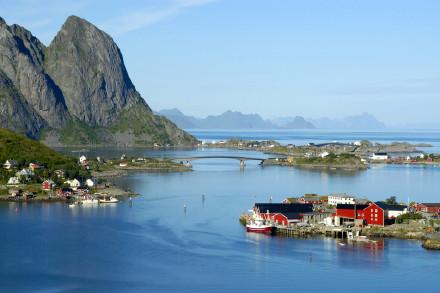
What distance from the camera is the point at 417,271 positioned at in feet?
86.4

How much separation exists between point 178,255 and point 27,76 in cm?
10247

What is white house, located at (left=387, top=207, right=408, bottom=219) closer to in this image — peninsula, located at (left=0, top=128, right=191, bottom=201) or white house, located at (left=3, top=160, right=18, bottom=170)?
peninsula, located at (left=0, top=128, right=191, bottom=201)

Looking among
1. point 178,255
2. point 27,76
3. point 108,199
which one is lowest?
point 178,255

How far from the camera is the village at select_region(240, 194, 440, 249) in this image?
32812 mm

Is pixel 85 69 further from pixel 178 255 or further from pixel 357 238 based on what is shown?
pixel 178 255

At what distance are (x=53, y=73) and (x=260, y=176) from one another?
3154 inches

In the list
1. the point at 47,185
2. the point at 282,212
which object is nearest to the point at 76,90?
the point at 47,185

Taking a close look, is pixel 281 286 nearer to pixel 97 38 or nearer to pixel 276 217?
pixel 276 217

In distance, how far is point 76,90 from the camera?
13638cm

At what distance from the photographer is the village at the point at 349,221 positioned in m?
32.8

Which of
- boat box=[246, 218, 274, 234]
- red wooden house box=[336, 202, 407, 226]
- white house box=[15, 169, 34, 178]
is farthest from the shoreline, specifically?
white house box=[15, 169, 34, 178]

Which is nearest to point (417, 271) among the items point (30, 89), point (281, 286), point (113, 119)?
point (281, 286)

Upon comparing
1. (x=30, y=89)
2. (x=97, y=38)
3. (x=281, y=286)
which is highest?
(x=97, y=38)

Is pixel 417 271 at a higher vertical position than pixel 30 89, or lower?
lower
